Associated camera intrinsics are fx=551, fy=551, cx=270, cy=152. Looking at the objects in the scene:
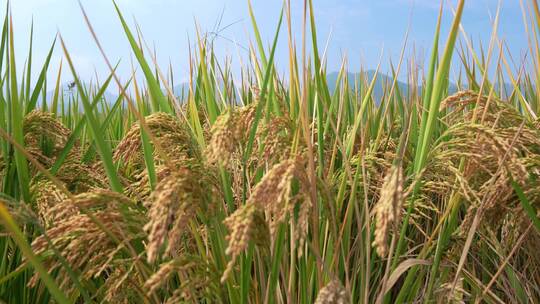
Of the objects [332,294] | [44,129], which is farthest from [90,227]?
[44,129]

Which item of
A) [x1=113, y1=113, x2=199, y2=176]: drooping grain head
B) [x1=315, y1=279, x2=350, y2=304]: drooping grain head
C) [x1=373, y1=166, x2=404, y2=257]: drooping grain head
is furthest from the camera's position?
[x1=113, y1=113, x2=199, y2=176]: drooping grain head

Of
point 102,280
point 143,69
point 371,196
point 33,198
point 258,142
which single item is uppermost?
point 143,69

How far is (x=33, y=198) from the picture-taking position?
5.03 feet

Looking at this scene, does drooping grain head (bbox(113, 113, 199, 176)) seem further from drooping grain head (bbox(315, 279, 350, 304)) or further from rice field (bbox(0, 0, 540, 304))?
drooping grain head (bbox(315, 279, 350, 304))

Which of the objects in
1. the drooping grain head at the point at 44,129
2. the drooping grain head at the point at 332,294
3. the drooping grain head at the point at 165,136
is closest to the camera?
the drooping grain head at the point at 332,294

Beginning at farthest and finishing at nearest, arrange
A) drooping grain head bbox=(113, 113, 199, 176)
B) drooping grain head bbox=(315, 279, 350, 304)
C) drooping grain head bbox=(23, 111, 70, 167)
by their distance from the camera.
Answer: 1. drooping grain head bbox=(23, 111, 70, 167)
2. drooping grain head bbox=(113, 113, 199, 176)
3. drooping grain head bbox=(315, 279, 350, 304)

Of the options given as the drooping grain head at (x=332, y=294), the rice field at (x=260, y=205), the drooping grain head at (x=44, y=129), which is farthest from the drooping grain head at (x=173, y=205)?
the drooping grain head at (x=44, y=129)

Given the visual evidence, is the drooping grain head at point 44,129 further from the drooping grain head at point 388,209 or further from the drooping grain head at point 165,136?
the drooping grain head at point 388,209

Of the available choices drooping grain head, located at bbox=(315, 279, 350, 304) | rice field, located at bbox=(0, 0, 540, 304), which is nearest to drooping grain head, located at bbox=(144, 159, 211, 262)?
rice field, located at bbox=(0, 0, 540, 304)

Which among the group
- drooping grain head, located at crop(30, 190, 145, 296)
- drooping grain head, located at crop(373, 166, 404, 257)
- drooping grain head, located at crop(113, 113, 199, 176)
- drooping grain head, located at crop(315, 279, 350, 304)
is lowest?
drooping grain head, located at crop(315, 279, 350, 304)

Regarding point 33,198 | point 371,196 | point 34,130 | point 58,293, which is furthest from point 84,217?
point 371,196

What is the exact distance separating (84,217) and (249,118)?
418 millimetres

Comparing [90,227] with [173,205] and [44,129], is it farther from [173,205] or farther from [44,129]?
[44,129]

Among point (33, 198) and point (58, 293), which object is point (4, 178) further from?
point (58, 293)
